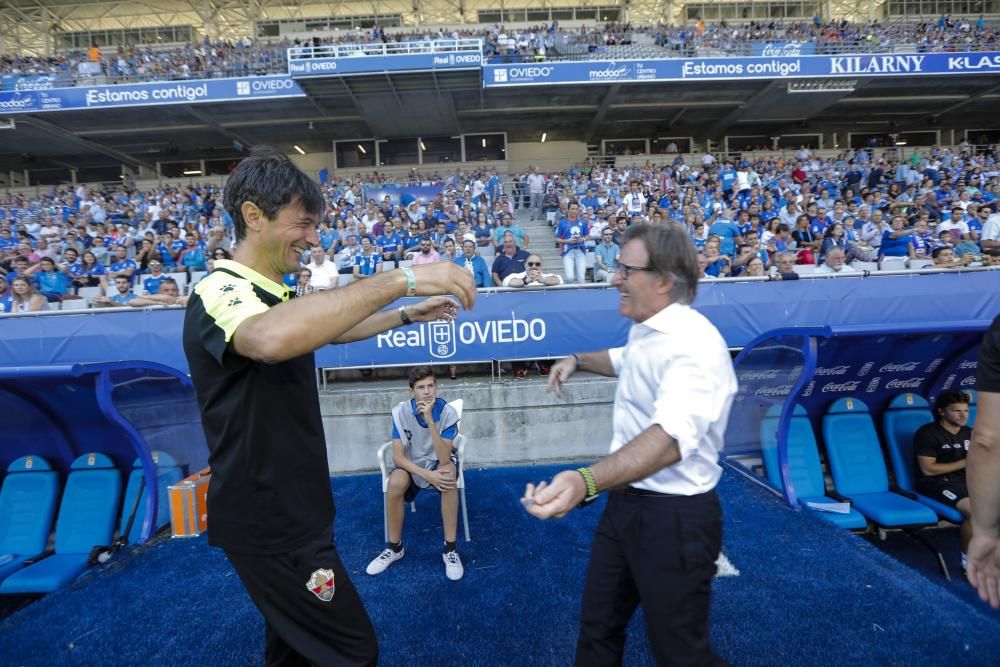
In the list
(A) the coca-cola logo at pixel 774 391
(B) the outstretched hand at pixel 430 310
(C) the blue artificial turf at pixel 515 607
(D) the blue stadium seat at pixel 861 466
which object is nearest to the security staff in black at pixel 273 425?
(B) the outstretched hand at pixel 430 310

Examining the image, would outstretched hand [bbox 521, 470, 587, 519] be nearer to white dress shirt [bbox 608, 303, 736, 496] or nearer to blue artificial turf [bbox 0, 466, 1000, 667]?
white dress shirt [bbox 608, 303, 736, 496]

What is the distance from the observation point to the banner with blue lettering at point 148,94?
1950 cm

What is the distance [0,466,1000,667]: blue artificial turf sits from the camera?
3143mm

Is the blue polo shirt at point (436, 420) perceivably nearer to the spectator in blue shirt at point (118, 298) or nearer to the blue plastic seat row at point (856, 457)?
the blue plastic seat row at point (856, 457)

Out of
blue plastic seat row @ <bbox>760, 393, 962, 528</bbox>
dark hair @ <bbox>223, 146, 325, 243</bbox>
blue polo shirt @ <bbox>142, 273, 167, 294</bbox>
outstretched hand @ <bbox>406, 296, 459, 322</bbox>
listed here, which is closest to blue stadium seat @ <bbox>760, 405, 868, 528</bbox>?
blue plastic seat row @ <bbox>760, 393, 962, 528</bbox>

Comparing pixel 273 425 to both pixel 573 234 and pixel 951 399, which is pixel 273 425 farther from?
pixel 573 234

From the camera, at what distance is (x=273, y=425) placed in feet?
5.41

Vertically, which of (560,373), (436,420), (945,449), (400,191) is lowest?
(945,449)

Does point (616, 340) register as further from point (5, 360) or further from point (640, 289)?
point (5, 360)

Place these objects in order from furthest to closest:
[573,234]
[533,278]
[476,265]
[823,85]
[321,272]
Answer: [823,85], [573,234], [321,272], [476,265], [533,278]

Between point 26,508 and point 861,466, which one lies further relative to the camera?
point 861,466

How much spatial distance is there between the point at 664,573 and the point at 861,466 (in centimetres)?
462

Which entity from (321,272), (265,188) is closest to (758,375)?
(265,188)

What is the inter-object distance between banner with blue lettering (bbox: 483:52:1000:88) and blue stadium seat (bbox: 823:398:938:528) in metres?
17.4
